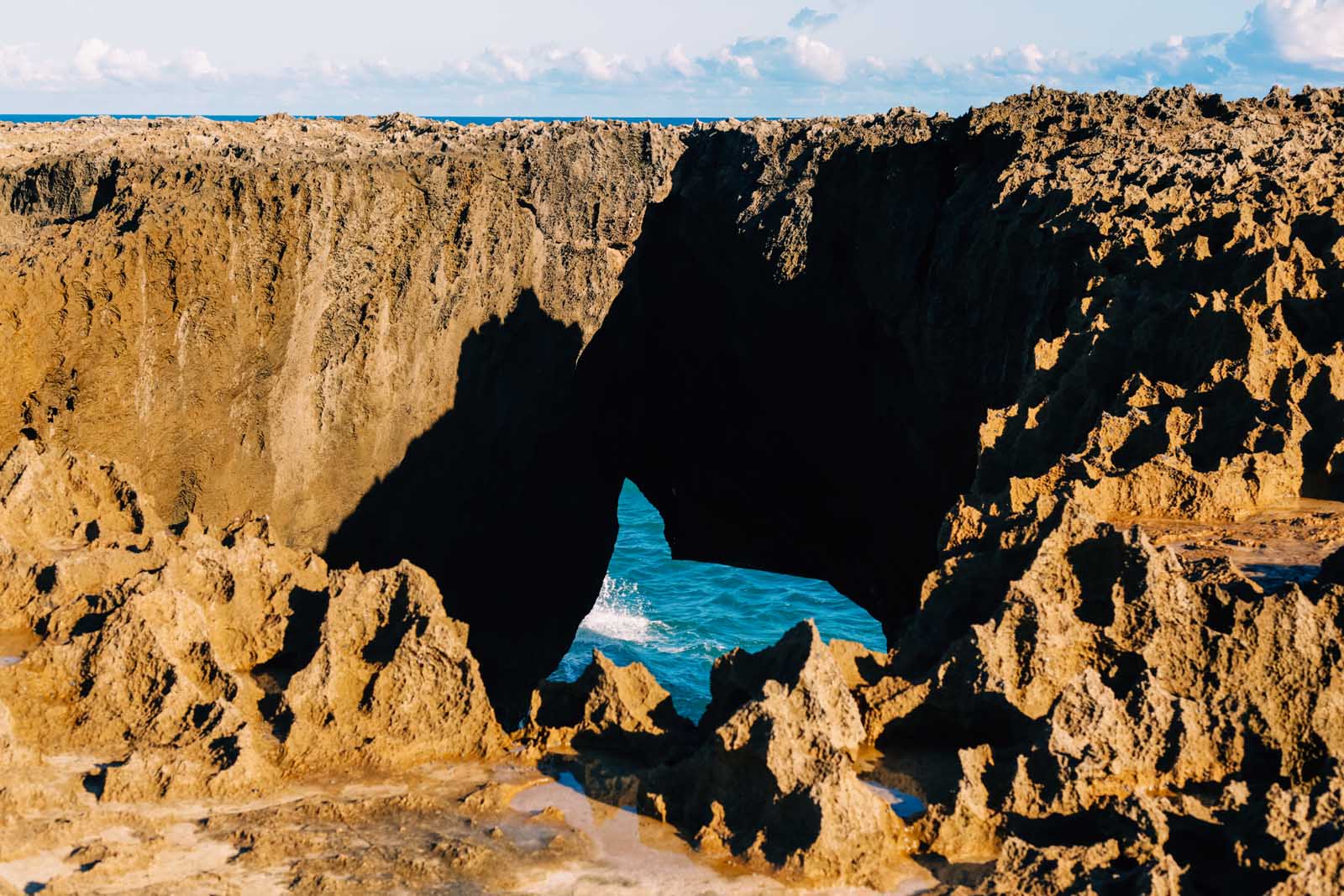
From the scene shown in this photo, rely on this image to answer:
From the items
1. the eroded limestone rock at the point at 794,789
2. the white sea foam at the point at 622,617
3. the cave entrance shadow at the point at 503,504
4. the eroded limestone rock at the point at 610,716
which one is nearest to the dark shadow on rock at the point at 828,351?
the cave entrance shadow at the point at 503,504

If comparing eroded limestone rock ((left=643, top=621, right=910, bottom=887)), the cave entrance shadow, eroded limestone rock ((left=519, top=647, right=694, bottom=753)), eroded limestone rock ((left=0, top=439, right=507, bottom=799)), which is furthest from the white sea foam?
eroded limestone rock ((left=643, top=621, right=910, bottom=887))

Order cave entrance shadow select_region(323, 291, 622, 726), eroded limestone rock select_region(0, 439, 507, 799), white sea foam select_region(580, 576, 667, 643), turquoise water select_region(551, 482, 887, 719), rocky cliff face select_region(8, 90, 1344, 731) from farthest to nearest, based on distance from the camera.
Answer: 1. white sea foam select_region(580, 576, 667, 643)
2. turquoise water select_region(551, 482, 887, 719)
3. cave entrance shadow select_region(323, 291, 622, 726)
4. rocky cliff face select_region(8, 90, 1344, 731)
5. eroded limestone rock select_region(0, 439, 507, 799)

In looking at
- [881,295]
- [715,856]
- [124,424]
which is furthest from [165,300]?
[715,856]

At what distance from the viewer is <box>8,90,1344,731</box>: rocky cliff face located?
11859 millimetres

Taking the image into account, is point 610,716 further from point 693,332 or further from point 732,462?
→ point 732,462

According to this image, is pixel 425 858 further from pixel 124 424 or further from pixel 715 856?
pixel 124 424

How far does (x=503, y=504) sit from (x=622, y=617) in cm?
1733

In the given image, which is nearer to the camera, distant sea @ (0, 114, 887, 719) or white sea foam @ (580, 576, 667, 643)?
distant sea @ (0, 114, 887, 719)

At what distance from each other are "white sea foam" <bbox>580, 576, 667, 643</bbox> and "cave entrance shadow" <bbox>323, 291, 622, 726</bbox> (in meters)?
11.8

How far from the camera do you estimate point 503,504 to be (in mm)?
22297

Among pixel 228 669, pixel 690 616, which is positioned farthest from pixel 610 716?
pixel 690 616

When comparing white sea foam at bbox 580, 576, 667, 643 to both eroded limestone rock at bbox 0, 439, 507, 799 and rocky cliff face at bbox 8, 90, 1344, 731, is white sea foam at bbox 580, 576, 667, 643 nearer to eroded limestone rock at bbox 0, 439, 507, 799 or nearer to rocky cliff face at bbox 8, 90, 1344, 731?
rocky cliff face at bbox 8, 90, 1344, 731

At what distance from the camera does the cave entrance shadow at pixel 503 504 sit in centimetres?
2019

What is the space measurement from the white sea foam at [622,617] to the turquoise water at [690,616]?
26mm
